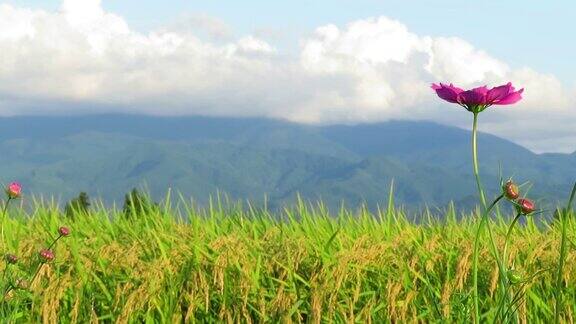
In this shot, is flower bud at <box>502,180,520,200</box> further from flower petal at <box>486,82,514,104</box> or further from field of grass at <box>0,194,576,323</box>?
field of grass at <box>0,194,576,323</box>

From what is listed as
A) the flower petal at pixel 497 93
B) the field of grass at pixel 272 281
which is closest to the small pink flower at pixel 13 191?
the field of grass at pixel 272 281

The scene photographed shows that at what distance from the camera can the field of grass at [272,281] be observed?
5.94 m

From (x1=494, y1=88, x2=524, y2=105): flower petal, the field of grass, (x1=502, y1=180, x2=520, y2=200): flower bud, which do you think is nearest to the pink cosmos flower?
(x1=494, y1=88, x2=524, y2=105): flower petal

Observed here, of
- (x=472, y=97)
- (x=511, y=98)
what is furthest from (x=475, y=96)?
(x=511, y=98)

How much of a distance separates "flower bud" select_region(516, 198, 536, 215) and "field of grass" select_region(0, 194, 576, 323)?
4.88ft

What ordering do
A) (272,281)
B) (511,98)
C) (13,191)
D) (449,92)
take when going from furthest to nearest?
(272,281)
(13,191)
(511,98)
(449,92)

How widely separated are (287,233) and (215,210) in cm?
160

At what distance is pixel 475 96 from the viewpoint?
4055 millimetres

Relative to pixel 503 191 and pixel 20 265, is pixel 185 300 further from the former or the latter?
pixel 503 191

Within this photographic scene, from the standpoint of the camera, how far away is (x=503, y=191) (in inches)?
153

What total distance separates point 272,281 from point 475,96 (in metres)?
2.89

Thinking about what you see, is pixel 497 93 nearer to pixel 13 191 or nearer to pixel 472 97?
pixel 472 97

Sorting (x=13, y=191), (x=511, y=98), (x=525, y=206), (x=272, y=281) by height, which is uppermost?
(x=511, y=98)

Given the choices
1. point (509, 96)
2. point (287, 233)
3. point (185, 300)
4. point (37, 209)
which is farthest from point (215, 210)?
point (509, 96)
